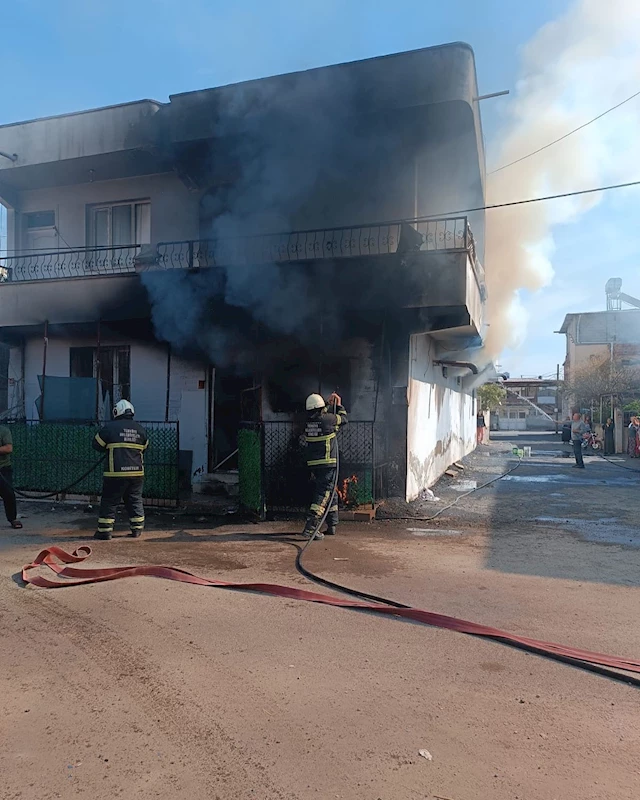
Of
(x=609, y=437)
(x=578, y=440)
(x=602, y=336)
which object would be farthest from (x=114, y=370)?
(x=602, y=336)

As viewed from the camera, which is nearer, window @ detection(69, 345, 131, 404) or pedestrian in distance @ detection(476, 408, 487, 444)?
window @ detection(69, 345, 131, 404)

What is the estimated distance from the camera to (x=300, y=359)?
984cm

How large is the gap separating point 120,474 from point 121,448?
A: 0.33 metres

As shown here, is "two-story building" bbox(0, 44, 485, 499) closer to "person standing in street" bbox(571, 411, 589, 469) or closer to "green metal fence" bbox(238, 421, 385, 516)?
"green metal fence" bbox(238, 421, 385, 516)

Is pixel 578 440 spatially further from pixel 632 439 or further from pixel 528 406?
pixel 528 406

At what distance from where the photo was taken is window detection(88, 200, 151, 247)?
40.6 ft

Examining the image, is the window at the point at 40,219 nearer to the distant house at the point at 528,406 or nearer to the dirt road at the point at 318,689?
the dirt road at the point at 318,689

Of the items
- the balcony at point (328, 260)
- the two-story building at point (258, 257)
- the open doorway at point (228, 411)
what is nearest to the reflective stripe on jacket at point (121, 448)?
the two-story building at point (258, 257)

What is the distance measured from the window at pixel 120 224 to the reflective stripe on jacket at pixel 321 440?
22.6 ft

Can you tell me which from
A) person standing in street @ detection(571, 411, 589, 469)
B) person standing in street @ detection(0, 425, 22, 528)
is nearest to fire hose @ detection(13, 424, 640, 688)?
person standing in street @ detection(0, 425, 22, 528)

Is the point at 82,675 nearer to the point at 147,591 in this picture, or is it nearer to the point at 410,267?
the point at 147,591

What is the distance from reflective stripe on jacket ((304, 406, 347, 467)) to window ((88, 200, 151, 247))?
22.6 feet

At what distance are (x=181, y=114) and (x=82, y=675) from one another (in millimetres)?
10222

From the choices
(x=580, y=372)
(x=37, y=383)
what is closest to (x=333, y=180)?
(x=37, y=383)
